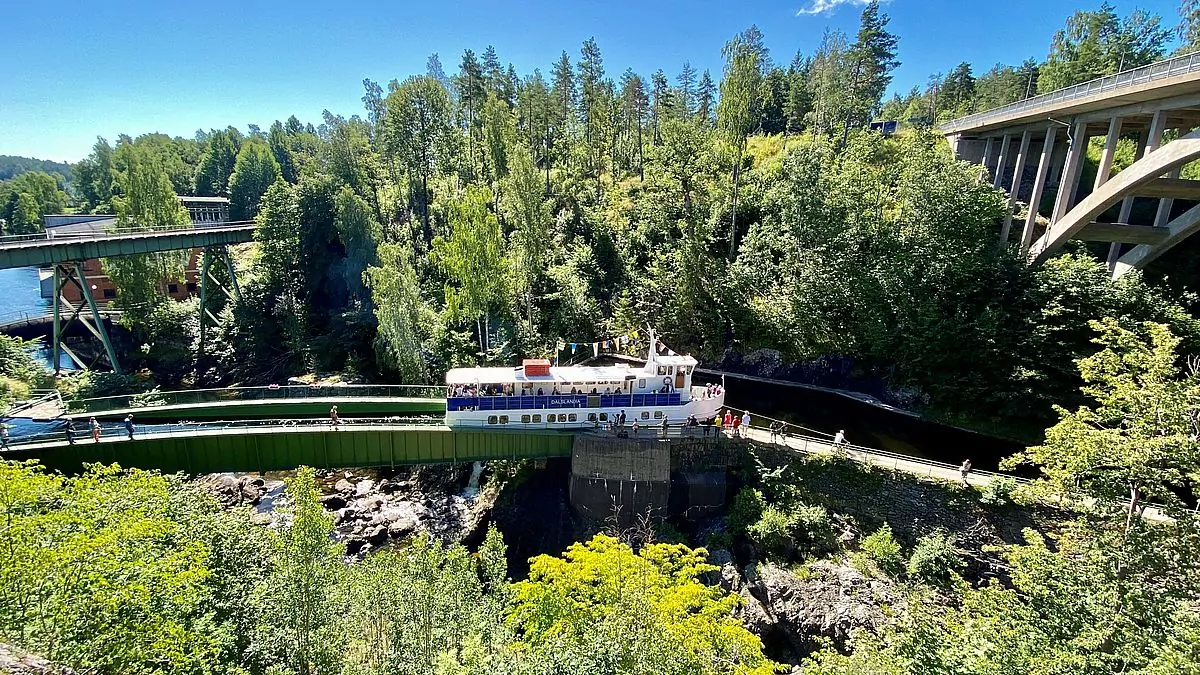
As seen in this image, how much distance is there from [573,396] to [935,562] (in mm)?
17190

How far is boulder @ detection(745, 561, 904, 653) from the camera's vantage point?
18.9m

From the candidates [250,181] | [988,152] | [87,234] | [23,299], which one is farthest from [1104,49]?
[23,299]

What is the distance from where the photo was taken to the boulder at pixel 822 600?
18.9 meters

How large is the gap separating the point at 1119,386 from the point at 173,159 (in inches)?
5899

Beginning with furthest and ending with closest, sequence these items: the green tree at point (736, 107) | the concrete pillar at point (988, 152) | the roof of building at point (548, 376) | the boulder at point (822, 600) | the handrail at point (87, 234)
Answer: the concrete pillar at point (988, 152)
the green tree at point (736, 107)
the handrail at point (87, 234)
the roof of building at point (548, 376)
the boulder at point (822, 600)

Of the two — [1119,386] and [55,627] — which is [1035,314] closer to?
[1119,386]

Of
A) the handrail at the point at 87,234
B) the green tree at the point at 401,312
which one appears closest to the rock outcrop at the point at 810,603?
the green tree at the point at 401,312

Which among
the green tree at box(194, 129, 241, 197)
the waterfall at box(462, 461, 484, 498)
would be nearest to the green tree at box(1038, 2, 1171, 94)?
the waterfall at box(462, 461, 484, 498)

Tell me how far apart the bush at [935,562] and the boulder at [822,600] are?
1.27 m

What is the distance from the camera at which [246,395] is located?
101 ft

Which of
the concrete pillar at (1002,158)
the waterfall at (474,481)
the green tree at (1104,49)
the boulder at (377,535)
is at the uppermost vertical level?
the green tree at (1104,49)

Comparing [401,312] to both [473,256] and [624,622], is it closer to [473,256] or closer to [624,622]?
[473,256]

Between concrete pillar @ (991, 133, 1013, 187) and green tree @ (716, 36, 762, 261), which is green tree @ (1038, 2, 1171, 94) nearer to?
concrete pillar @ (991, 133, 1013, 187)

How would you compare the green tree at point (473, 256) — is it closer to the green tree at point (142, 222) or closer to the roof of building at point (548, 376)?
the roof of building at point (548, 376)
